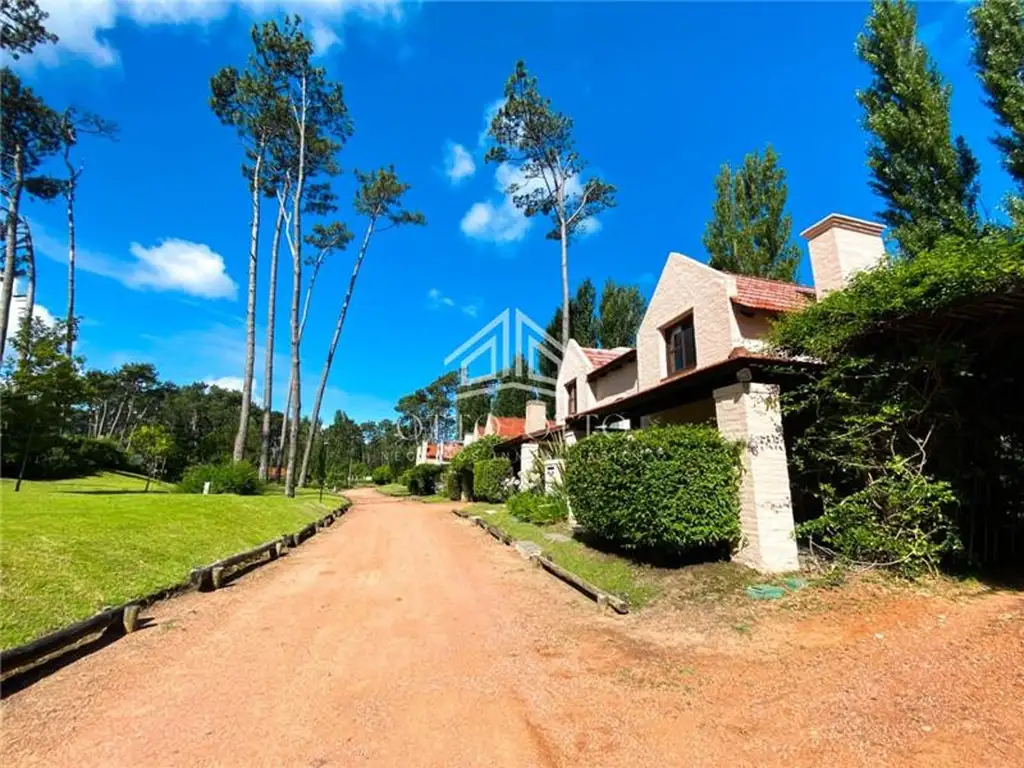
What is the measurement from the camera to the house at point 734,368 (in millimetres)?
7465

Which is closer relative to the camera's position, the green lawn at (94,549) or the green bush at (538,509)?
the green lawn at (94,549)

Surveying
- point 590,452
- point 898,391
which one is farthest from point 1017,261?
point 590,452

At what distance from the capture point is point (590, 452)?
9.92 meters

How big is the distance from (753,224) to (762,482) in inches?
760

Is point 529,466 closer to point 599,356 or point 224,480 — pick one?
point 599,356

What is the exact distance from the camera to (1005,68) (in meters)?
11.7

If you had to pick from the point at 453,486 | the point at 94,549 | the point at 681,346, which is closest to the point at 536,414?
the point at 453,486

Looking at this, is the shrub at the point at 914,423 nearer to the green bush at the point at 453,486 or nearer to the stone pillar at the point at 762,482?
the stone pillar at the point at 762,482

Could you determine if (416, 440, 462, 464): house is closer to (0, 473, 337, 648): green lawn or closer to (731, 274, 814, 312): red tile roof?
(0, 473, 337, 648): green lawn

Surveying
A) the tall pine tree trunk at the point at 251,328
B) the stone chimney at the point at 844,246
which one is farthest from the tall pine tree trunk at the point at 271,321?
the stone chimney at the point at 844,246

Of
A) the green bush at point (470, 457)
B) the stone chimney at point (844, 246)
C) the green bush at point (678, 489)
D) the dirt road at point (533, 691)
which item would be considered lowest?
the dirt road at point (533, 691)

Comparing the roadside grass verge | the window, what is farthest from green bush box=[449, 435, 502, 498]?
the window

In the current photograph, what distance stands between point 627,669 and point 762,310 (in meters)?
9.09

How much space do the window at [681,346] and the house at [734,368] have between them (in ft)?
0.09
